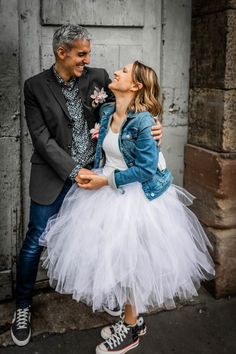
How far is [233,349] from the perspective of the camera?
3.24 metres

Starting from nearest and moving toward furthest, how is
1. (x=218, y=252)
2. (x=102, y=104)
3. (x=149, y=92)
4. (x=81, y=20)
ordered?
1. (x=149, y=92)
2. (x=102, y=104)
3. (x=81, y=20)
4. (x=218, y=252)

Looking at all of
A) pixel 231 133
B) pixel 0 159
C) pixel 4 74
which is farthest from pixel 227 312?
pixel 4 74

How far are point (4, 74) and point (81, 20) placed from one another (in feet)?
2.24

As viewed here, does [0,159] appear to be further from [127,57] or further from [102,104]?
[127,57]

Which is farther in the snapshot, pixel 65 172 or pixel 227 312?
pixel 227 312

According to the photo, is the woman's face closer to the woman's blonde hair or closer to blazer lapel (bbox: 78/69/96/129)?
the woman's blonde hair

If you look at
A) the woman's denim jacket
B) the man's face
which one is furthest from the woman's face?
the man's face

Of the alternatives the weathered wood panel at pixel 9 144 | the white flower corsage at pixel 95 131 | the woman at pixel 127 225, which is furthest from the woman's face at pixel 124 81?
the weathered wood panel at pixel 9 144

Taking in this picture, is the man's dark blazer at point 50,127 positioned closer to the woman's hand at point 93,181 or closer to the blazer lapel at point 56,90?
the blazer lapel at point 56,90

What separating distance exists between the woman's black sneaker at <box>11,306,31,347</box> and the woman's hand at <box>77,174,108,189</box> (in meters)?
1.07

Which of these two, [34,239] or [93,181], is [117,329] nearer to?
[34,239]

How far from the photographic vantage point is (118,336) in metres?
3.12

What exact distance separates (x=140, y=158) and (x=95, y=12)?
135cm

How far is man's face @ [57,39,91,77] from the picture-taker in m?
2.93
